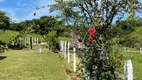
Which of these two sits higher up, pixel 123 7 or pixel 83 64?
pixel 123 7

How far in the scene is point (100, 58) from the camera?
23.2 feet

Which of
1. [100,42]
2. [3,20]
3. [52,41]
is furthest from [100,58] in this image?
[3,20]

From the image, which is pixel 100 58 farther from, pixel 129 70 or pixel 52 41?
pixel 52 41

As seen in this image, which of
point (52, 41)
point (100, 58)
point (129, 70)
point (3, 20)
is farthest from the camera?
point (3, 20)

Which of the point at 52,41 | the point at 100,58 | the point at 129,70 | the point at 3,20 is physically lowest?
the point at 129,70

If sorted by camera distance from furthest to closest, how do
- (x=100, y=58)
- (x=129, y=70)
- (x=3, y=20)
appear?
(x=3, y=20) → (x=100, y=58) → (x=129, y=70)

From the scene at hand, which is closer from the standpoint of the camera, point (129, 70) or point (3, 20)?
point (129, 70)

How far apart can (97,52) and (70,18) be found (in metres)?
1.45

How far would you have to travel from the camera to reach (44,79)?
40.3ft

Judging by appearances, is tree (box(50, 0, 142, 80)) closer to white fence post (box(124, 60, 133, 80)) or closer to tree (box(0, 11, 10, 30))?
white fence post (box(124, 60, 133, 80))

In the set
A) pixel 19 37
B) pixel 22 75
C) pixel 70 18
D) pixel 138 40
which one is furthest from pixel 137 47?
pixel 70 18

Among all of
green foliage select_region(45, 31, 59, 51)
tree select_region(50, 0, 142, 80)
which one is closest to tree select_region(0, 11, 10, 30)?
green foliage select_region(45, 31, 59, 51)

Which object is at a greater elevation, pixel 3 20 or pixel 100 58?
pixel 3 20

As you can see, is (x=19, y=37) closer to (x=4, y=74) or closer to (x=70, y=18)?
(x=4, y=74)
